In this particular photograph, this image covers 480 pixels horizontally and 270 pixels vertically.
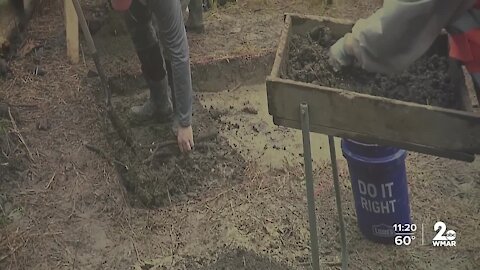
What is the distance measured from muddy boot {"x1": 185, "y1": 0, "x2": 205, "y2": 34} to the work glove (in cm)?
269

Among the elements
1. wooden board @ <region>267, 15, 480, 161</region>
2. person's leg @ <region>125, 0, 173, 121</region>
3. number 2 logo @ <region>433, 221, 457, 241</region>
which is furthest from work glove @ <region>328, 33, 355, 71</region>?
person's leg @ <region>125, 0, 173, 121</region>

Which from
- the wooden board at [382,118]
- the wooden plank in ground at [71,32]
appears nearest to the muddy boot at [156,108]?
the wooden plank in ground at [71,32]

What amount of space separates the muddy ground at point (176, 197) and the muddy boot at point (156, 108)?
0.30 feet

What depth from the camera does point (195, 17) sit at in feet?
17.3

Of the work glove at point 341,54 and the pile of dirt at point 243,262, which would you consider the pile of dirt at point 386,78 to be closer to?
the work glove at point 341,54

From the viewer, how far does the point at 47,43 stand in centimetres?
534

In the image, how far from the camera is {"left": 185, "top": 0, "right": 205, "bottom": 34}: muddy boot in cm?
523

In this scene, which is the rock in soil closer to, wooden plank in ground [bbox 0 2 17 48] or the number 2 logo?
wooden plank in ground [bbox 0 2 17 48]

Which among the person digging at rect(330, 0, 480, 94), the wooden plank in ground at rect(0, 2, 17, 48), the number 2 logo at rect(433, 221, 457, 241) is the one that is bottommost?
the number 2 logo at rect(433, 221, 457, 241)

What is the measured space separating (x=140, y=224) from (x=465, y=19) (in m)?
2.14

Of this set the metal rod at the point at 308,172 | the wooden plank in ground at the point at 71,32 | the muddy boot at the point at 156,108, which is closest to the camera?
the metal rod at the point at 308,172

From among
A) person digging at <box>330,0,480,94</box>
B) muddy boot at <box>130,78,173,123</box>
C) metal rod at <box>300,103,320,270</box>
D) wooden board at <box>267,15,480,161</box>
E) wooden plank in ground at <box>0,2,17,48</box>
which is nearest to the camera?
person digging at <box>330,0,480,94</box>

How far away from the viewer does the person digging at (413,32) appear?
218 centimetres

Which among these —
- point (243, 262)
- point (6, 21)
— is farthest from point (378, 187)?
point (6, 21)
